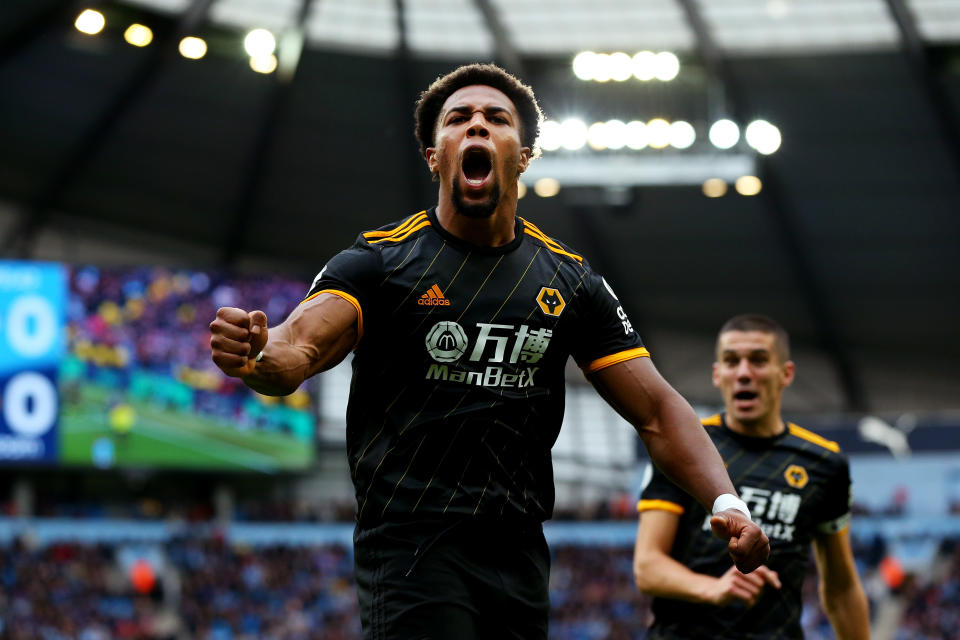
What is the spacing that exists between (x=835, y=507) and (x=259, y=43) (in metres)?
18.0

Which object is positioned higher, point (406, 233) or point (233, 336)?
point (406, 233)

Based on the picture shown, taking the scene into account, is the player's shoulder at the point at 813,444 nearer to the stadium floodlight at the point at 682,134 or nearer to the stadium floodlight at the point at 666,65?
the stadium floodlight at the point at 666,65

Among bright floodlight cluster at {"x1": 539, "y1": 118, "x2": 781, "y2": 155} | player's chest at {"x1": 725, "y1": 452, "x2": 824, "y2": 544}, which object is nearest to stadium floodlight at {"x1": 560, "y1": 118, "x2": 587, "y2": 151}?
bright floodlight cluster at {"x1": 539, "y1": 118, "x2": 781, "y2": 155}

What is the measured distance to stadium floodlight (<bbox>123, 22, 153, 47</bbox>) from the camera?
2139 centimetres

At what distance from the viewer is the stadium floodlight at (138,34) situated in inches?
842

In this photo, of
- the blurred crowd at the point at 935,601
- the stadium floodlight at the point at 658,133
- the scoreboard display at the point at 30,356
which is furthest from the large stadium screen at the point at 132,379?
the blurred crowd at the point at 935,601

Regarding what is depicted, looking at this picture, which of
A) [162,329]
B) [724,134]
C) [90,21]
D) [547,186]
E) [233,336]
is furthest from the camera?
[162,329]

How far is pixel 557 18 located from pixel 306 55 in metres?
4.38

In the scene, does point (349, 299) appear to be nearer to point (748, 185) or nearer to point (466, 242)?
point (466, 242)

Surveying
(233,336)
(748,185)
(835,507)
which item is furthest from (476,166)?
(748,185)

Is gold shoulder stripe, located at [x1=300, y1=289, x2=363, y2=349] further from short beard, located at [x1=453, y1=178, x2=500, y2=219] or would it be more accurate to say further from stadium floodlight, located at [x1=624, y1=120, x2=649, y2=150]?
stadium floodlight, located at [x1=624, y1=120, x2=649, y2=150]

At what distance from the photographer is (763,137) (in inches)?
848

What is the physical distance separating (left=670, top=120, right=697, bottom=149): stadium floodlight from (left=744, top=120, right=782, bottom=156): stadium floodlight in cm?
88

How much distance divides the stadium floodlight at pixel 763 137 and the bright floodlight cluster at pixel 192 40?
7.80 meters
